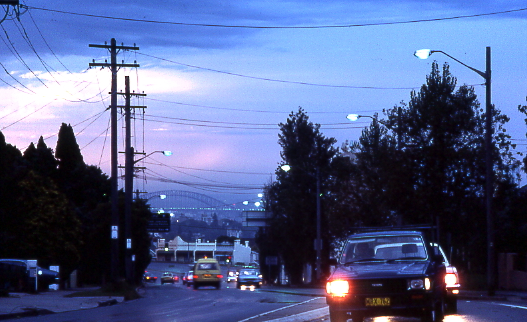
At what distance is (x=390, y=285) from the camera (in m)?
11.9

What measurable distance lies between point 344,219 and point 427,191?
43.6ft

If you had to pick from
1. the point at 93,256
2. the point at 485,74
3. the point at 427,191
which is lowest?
the point at 93,256

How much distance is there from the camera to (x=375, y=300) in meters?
11.9

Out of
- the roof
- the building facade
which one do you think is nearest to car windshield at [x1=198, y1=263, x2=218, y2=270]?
the roof

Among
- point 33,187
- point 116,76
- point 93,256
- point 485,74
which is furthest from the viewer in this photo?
point 93,256

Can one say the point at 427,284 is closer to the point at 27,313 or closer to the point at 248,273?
the point at 27,313

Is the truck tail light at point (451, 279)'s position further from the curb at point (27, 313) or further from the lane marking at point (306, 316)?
the curb at point (27, 313)

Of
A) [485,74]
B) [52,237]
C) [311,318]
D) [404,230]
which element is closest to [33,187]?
[52,237]

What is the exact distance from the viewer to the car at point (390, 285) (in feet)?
38.8

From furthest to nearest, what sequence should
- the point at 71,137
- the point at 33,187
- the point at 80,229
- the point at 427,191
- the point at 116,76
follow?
the point at 71,137, the point at 80,229, the point at 33,187, the point at 116,76, the point at 427,191

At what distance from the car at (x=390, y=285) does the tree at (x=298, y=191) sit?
47.4 meters

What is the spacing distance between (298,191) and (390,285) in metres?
53.6

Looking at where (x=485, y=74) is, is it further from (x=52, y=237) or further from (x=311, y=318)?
(x=52, y=237)

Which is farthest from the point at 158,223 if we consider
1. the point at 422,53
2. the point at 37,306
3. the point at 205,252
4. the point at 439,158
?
the point at 205,252
